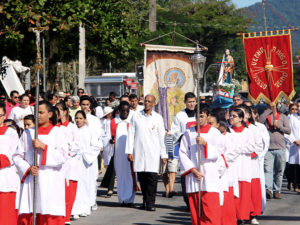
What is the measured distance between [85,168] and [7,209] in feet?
10.3

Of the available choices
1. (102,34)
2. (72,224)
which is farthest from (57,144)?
(102,34)

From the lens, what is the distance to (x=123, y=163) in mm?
13070

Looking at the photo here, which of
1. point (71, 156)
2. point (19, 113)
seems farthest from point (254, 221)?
point (19, 113)

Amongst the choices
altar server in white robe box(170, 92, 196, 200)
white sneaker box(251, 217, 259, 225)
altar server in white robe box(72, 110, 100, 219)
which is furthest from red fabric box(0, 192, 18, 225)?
altar server in white robe box(170, 92, 196, 200)

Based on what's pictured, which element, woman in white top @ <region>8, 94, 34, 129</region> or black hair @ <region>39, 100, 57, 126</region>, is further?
woman in white top @ <region>8, 94, 34, 129</region>

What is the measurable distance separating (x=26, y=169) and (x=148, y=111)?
15.9 feet

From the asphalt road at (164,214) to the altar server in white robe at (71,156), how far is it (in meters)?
0.47

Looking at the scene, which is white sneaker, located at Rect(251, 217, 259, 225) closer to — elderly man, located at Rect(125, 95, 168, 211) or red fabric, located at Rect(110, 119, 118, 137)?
elderly man, located at Rect(125, 95, 168, 211)

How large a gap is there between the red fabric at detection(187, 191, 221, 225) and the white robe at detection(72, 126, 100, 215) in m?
3.00

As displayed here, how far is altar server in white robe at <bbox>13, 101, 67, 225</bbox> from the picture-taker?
7633 mm

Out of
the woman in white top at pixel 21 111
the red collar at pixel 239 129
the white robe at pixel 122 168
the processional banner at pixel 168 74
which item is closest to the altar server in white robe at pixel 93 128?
the white robe at pixel 122 168

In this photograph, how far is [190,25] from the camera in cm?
5100

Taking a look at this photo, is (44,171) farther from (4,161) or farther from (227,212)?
(227,212)

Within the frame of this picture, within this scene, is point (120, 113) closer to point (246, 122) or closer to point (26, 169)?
point (246, 122)
